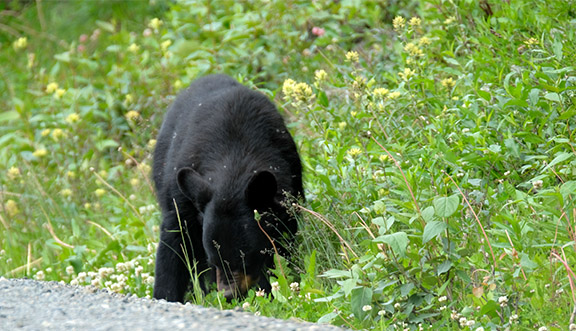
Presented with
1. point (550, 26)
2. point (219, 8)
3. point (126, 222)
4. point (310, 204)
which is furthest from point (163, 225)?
point (219, 8)

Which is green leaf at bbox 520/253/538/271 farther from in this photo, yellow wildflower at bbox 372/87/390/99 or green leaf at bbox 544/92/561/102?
yellow wildflower at bbox 372/87/390/99

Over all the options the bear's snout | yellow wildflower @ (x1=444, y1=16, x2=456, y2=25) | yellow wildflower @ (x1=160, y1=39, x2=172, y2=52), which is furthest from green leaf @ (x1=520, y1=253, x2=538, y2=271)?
yellow wildflower @ (x1=160, y1=39, x2=172, y2=52)

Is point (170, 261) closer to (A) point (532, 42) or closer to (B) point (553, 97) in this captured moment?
(B) point (553, 97)

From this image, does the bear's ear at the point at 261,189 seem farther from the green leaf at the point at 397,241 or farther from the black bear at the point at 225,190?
the green leaf at the point at 397,241

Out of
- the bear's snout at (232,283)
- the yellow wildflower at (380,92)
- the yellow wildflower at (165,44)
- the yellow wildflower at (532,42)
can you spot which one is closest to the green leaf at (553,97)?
the yellow wildflower at (532,42)

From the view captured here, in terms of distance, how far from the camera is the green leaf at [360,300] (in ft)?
12.2

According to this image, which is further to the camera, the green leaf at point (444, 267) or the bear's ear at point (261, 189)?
the bear's ear at point (261, 189)

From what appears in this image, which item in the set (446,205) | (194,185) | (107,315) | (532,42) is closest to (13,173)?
(194,185)

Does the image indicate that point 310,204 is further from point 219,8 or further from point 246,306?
point 219,8

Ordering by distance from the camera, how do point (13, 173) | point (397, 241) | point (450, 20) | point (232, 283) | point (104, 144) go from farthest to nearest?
point (104, 144)
point (13, 173)
point (450, 20)
point (232, 283)
point (397, 241)

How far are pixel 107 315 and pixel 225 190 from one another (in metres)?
1.40

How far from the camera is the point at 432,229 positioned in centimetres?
371

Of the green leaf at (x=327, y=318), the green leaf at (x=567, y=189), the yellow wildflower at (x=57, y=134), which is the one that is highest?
the green leaf at (x=567, y=189)

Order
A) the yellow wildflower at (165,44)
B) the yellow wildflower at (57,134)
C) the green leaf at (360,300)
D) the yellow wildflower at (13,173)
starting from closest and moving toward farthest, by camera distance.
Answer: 1. the green leaf at (360,300)
2. the yellow wildflower at (13,173)
3. the yellow wildflower at (57,134)
4. the yellow wildflower at (165,44)
